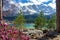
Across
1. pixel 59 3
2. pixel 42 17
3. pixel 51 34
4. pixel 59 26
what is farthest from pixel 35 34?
pixel 42 17

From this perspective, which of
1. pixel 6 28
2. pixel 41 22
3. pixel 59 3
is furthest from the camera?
pixel 41 22

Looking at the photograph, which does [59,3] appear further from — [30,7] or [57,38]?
[30,7]

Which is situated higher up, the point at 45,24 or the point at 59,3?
the point at 59,3

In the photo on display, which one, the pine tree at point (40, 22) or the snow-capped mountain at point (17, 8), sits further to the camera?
the pine tree at point (40, 22)

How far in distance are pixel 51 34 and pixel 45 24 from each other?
485cm

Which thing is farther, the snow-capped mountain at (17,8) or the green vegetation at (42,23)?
the green vegetation at (42,23)

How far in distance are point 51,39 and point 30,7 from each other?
1450 centimetres

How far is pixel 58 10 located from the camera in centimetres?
671

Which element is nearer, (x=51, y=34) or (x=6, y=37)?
(x=6, y=37)

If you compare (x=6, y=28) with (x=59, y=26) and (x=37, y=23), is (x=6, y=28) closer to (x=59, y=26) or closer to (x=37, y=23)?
(x=59, y=26)

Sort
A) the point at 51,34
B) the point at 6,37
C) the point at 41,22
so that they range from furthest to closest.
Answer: the point at 41,22, the point at 51,34, the point at 6,37

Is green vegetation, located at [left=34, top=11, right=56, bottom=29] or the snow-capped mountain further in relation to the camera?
green vegetation, located at [left=34, top=11, right=56, bottom=29]

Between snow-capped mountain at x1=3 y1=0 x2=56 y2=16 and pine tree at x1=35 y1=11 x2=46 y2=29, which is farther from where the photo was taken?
pine tree at x1=35 y1=11 x2=46 y2=29

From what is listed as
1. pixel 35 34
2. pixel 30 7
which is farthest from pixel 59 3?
pixel 30 7
